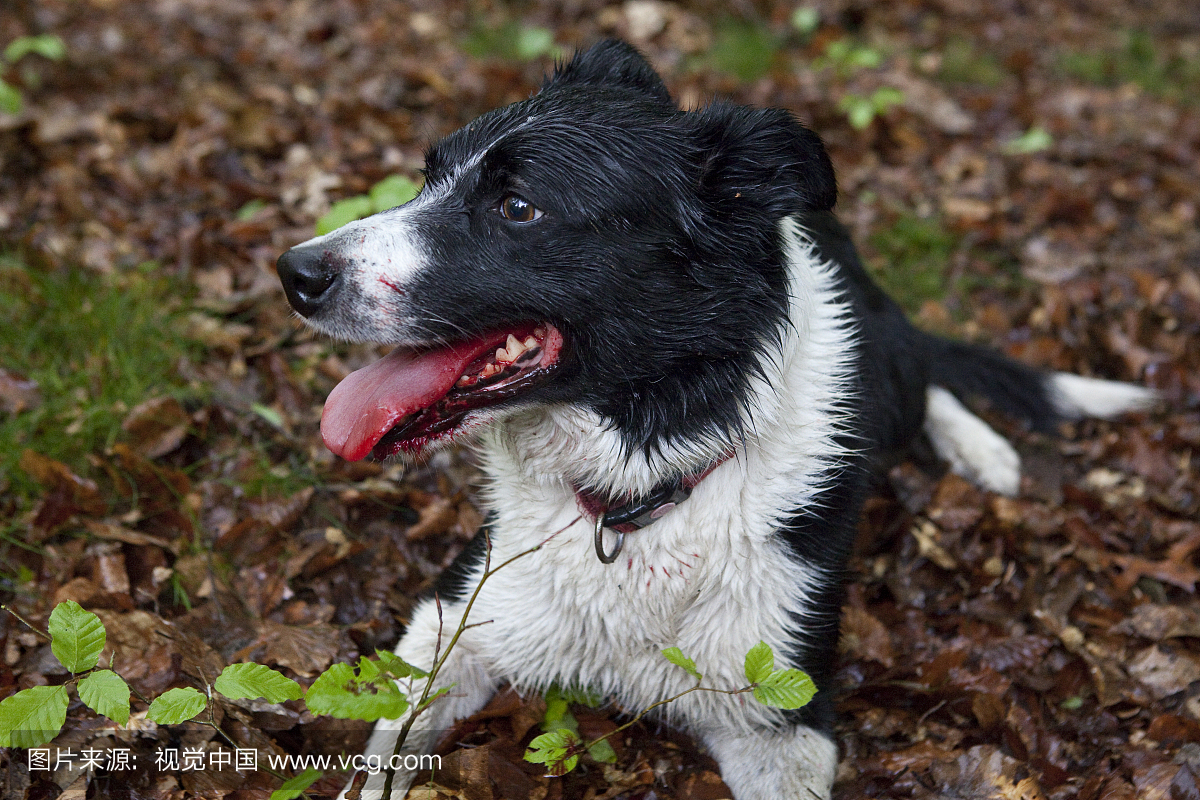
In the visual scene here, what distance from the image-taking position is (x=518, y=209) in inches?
89.8

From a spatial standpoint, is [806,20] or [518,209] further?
[806,20]

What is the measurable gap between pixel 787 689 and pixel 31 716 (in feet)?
5.33

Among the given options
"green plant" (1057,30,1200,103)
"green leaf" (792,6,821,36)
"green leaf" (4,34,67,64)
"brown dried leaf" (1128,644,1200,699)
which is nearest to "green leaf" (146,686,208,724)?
"brown dried leaf" (1128,644,1200,699)

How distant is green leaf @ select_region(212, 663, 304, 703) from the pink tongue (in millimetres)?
516

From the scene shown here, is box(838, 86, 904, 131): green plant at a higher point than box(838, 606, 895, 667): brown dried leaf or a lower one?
higher

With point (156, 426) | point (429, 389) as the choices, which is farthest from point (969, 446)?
point (156, 426)

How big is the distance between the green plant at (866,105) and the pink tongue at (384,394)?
4.00 metres

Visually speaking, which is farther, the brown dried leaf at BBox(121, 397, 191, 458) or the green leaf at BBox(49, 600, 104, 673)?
the brown dried leaf at BBox(121, 397, 191, 458)

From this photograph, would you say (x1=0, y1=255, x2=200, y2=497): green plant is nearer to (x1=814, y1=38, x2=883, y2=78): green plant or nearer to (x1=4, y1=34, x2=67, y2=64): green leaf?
(x1=4, y1=34, x2=67, y2=64): green leaf

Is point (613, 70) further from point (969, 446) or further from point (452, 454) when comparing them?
point (969, 446)

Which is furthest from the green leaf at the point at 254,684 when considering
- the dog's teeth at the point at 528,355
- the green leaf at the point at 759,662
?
the green leaf at the point at 759,662

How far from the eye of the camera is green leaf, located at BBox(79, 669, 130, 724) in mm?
1909

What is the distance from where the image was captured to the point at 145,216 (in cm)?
445

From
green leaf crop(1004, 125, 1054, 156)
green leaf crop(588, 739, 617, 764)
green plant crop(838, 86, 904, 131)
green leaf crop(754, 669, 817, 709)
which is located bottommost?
green leaf crop(588, 739, 617, 764)
